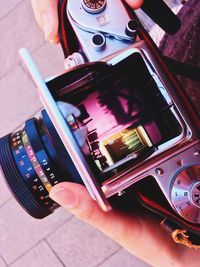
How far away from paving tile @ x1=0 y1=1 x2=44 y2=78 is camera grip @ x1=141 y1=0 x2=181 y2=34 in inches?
29.7

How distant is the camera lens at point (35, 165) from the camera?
664 millimetres

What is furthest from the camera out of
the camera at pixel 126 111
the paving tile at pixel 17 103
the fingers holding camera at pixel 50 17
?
the paving tile at pixel 17 103

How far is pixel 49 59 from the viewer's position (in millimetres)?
1308

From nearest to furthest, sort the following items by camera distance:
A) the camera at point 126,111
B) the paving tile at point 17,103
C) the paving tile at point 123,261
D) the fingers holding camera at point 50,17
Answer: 1. the camera at point 126,111
2. the fingers holding camera at point 50,17
3. the paving tile at point 123,261
4. the paving tile at point 17,103

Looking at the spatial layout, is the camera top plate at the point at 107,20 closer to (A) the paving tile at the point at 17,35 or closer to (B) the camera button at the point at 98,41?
(B) the camera button at the point at 98,41

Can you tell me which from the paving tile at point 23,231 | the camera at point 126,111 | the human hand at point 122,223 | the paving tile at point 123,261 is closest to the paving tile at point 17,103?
the paving tile at point 23,231

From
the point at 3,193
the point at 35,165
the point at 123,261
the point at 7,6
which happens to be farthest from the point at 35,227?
the point at 7,6

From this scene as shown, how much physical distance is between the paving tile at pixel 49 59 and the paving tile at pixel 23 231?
1.36 feet

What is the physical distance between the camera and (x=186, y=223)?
564 mm

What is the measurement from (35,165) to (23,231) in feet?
2.03

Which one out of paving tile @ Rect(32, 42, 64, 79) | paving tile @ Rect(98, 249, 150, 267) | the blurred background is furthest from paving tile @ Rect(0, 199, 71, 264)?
paving tile @ Rect(32, 42, 64, 79)

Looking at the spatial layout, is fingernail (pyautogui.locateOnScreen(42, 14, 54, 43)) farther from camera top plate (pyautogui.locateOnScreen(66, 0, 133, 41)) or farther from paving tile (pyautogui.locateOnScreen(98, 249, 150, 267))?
paving tile (pyautogui.locateOnScreen(98, 249, 150, 267))

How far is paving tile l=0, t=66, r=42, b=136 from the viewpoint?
1289 mm

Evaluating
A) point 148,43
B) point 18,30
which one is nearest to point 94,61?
point 148,43
